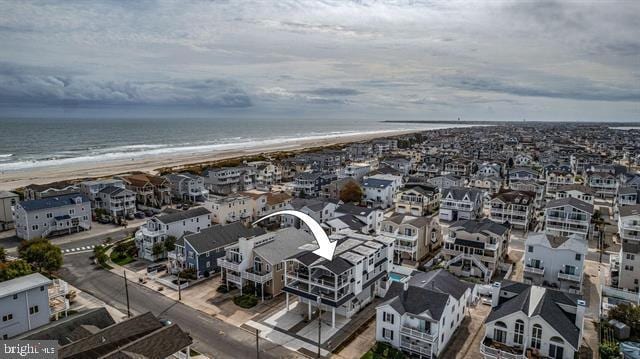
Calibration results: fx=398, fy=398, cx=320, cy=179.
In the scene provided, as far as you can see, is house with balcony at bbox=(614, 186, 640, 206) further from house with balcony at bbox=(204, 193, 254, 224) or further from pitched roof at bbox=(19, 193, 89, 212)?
pitched roof at bbox=(19, 193, 89, 212)

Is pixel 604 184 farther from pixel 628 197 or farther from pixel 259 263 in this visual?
pixel 259 263

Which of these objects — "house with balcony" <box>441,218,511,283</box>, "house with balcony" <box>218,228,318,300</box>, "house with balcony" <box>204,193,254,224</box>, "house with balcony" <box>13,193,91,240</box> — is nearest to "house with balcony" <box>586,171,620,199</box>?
"house with balcony" <box>441,218,511,283</box>

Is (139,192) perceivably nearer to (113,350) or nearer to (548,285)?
(113,350)

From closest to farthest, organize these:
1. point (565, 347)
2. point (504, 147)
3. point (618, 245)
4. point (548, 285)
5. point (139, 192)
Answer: point (565, 347) < point (548, 285) < point (618, 245) < point (139, 192) < point (504, 147)

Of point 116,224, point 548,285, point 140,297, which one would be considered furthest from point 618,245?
point 116,224

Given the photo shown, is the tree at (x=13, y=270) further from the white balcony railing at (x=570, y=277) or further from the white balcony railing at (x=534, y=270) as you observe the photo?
the white balcony railing at (x=570, y=277)

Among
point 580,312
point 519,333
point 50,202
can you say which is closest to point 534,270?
point 580,312
